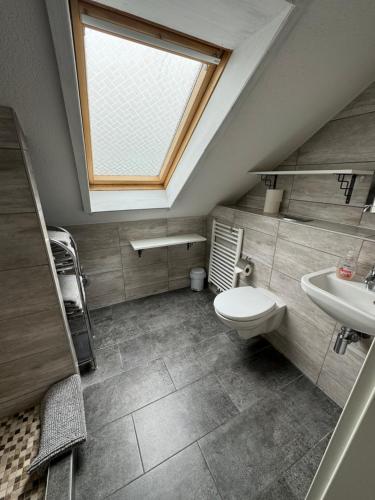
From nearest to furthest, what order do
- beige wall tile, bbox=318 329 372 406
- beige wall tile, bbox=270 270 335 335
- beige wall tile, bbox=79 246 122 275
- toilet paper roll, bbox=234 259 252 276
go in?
beige wall tile, bbox=318 329 372 406 → beige wall tile, bbox=270 270 335 335 → toilet paper roll, bbox=234 259 252 276 → beige wall tile, bbox=79 246 122 275

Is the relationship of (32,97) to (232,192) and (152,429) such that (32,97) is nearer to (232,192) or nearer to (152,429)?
(232,192)

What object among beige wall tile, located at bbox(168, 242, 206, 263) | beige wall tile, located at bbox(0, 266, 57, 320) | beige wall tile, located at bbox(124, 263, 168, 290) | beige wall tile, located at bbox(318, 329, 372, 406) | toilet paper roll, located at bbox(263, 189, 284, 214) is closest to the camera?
beige wall tile, located at bbox(0, 266, 57, 320)

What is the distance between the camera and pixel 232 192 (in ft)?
6.70

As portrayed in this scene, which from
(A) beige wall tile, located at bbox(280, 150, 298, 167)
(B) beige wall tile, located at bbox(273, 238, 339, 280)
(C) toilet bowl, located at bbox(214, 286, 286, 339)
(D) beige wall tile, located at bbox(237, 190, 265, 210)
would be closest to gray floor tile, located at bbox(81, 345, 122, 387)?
(C) toilet bowl, located at bbox(214, 286, 286, 339)

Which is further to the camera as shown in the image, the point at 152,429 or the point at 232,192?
the point at 232,192

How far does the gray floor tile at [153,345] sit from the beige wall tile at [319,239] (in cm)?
116

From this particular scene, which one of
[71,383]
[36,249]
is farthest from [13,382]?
[36,249]

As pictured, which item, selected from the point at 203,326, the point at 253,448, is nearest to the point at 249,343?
the point at 203,326

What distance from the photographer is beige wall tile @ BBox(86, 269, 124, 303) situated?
2.07m

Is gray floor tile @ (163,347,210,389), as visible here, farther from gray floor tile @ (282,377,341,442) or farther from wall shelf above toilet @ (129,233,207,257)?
wall shelf above toilet @ (129,233,207,257)

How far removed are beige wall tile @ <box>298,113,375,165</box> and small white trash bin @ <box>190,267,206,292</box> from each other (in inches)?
57.6

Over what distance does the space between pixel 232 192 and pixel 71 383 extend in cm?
193

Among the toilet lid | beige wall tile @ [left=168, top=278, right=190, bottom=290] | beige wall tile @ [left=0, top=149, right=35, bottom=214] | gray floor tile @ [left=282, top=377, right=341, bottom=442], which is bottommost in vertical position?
gray floor tile @ [left=282, top=377, right=341, bottom=442]

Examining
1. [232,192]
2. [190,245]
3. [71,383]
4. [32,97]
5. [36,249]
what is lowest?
[71,383]
